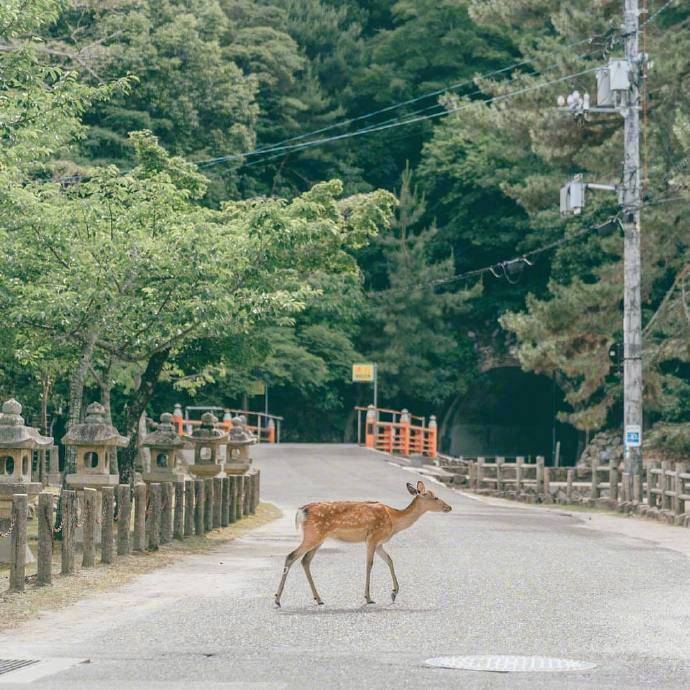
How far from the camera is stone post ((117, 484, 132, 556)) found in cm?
1748

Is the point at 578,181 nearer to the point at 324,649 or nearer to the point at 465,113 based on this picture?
the point at 465,113

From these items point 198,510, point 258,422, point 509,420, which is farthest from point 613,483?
point 509,420

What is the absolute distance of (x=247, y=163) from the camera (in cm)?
5638

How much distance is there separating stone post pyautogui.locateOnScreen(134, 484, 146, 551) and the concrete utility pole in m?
17.0

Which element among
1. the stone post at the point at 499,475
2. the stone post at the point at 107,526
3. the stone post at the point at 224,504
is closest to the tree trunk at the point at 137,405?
the stone post at the point at 224,504

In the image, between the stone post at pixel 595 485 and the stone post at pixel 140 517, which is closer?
the stone post at pixel 140 517

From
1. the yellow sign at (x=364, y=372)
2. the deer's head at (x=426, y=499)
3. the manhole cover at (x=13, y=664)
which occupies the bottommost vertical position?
the manhole cover at (x=13, y=664)

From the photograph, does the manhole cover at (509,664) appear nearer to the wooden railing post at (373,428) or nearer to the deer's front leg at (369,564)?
the deer's front leg at (369,564)

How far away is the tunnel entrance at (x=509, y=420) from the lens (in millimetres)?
62156

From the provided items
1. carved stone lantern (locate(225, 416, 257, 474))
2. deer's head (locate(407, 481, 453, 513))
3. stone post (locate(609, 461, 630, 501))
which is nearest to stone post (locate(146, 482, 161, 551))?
deer's head (locate(407, 481, 453, 513))

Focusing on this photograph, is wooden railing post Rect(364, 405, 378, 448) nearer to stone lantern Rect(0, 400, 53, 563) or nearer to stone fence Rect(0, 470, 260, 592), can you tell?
stone fence Rect(0, 470, 260, 592)

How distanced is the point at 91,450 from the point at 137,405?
3.87 metres

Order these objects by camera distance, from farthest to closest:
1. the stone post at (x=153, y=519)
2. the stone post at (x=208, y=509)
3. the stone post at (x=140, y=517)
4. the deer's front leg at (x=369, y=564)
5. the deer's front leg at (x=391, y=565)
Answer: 1. the stone post at (x=208, y=509)
2. the stone post at (x=153, y=519)
3. the stone post at (x=140, y=517)
4. the deer's front leg at (x=391, y=565)
5. the deer's front leg at (x=369, y=564)

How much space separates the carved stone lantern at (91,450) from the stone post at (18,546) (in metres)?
4.74
